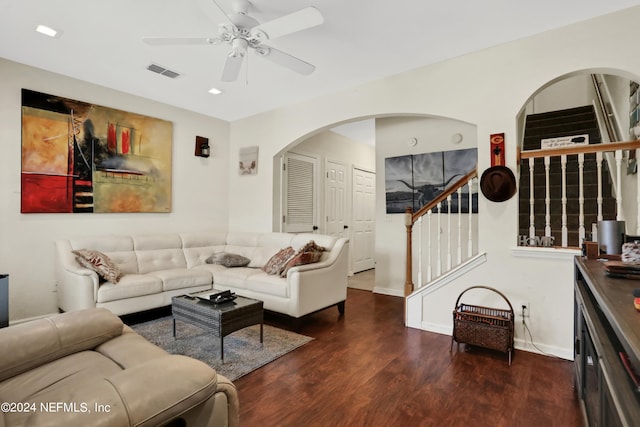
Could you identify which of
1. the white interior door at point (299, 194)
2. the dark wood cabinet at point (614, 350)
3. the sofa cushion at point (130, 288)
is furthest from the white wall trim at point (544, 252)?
the sofa cushion at point (130, 288)

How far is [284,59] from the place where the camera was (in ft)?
8.70

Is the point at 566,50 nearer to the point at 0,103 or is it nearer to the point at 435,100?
the point at 435,100

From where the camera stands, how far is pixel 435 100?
3385mm

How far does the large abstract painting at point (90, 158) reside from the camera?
11.6 feet

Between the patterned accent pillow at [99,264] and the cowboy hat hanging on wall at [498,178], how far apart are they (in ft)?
12.2

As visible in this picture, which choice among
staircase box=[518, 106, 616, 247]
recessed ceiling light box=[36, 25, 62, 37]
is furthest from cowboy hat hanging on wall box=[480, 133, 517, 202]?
recessed ceiling light box=[36, 25, 62, 37]

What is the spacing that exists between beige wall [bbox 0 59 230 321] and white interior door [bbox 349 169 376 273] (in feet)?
10.5

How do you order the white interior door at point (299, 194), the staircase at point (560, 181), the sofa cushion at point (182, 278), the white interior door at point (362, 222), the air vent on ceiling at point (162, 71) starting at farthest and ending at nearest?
the white interior door at point (362, 222) → the white interior door at point (299, 194) → the staircase at point (560, 181) → the sofa cushion at point (182, 278) → the air vent on ceiling at point (162, 71)

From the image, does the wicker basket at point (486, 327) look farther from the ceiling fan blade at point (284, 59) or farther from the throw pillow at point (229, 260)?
the throw pillow at point (229, 260)

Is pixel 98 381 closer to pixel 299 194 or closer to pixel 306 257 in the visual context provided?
pixel 306 257

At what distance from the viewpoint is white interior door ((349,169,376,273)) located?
6699 millimetres

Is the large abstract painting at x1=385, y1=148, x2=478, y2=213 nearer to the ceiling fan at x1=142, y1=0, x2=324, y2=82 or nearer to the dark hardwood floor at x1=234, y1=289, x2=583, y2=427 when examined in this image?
the dark hardwood floor at x1=234, y1=289, x2=583, y2=427

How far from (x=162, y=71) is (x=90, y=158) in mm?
1379

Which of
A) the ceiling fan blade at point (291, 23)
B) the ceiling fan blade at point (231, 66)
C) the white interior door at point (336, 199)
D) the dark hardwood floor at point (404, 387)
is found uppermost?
the ceiling fan blade at point (291, 23)
